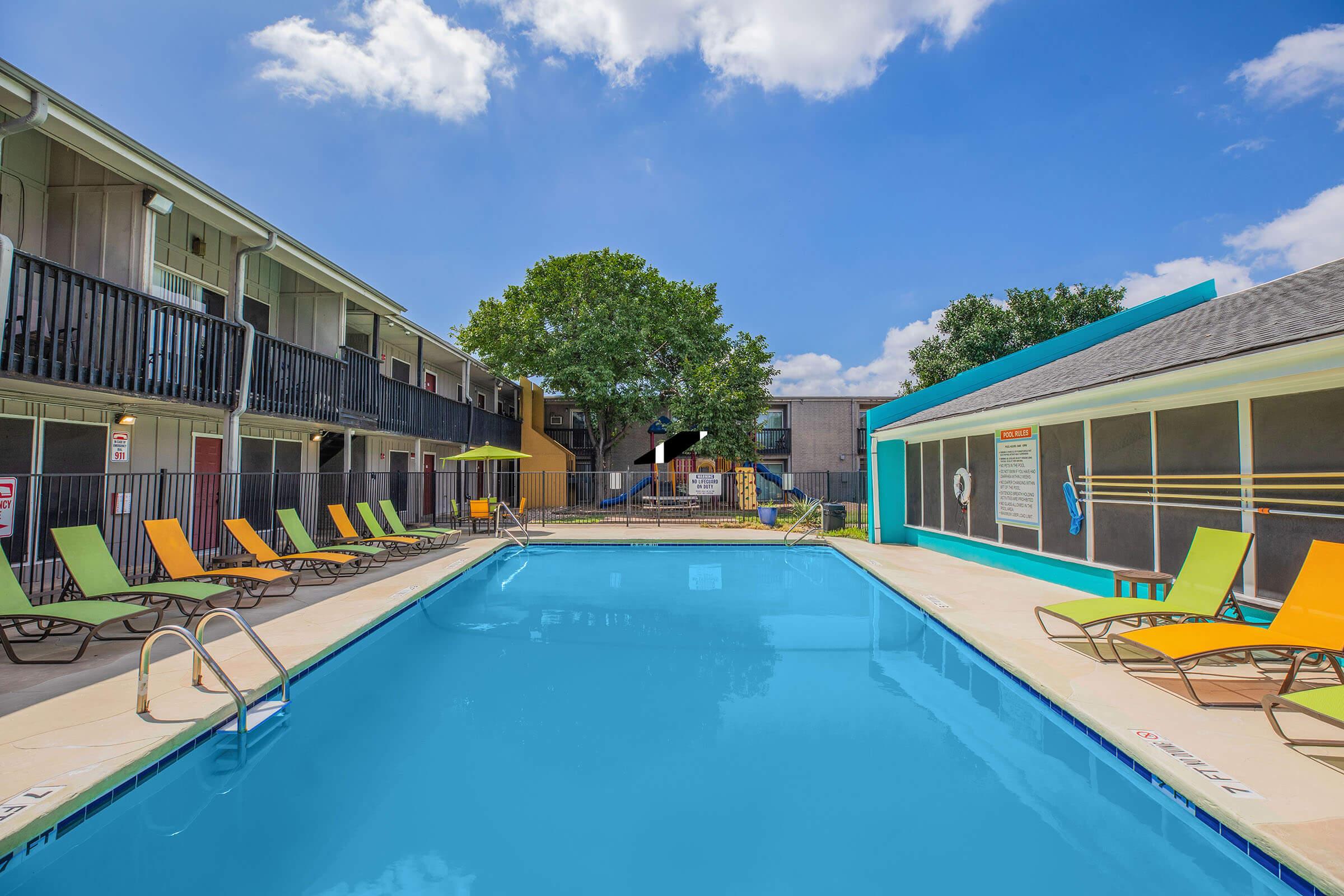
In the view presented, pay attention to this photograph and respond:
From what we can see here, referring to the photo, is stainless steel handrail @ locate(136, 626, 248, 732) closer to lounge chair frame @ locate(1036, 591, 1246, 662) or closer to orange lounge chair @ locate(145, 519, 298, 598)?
orange lounge chair @ locate(145, 519, 298, 598)

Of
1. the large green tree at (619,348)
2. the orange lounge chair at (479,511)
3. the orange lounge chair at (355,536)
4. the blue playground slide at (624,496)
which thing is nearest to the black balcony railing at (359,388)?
the orange lounge chair at (355,536)

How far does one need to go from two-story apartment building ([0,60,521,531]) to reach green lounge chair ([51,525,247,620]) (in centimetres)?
130

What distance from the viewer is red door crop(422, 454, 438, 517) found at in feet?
63.2

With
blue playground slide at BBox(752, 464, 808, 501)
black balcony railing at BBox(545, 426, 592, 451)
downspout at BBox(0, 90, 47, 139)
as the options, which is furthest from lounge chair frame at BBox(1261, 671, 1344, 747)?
black balcony railing at BBox(545, 426, 592, 451)

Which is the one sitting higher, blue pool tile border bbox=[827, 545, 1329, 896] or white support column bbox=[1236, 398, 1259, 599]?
white support column bbox=[1236, 398, 1259, 599]

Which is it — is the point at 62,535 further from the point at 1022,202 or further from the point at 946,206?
the point at 1022,202

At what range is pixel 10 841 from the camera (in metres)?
2.54

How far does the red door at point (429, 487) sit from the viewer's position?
19250 mm

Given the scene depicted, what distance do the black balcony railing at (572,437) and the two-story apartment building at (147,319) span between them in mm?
16775

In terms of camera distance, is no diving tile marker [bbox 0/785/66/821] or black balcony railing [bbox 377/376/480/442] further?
black balcony railing [bbox 377/376/480/442]

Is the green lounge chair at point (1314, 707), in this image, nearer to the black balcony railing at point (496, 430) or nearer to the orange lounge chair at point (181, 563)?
the orange lounge chair at point (181, 563)

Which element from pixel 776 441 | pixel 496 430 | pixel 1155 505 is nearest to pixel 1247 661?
pixel 1155 505

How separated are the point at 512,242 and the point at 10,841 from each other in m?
24.7

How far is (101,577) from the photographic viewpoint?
604cm
